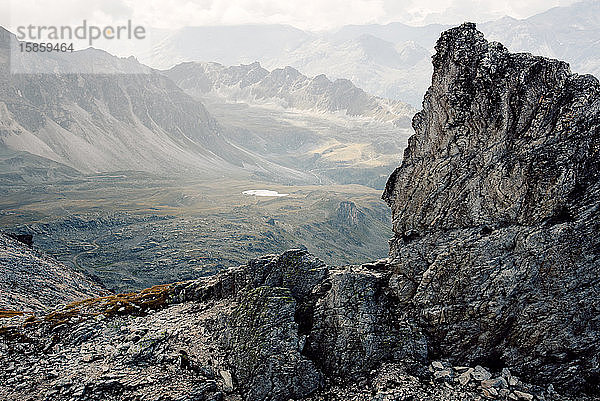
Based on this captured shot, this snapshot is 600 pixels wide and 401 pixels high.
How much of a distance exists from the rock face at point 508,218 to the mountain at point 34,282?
159 feet

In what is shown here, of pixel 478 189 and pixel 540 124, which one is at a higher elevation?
pixel 540 124

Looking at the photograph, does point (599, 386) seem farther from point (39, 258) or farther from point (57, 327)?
point (39, 258)

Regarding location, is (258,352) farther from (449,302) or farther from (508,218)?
(508,218)

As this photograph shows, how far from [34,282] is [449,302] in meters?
64.0

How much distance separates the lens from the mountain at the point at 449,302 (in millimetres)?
23906

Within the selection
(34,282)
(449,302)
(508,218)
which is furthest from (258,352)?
(34,282)

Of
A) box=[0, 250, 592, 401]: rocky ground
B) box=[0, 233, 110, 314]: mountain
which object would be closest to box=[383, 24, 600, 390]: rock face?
box=[0, 250, 592, 401]: rocky ground

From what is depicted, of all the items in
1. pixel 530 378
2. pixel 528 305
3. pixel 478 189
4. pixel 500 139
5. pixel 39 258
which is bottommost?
pixel 39 258

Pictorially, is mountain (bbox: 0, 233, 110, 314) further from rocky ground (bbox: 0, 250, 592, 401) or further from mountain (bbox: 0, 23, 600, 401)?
mountain (bbox: 0, 23, 600, 401)

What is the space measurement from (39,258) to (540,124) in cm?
8304

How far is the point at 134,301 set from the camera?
135ft

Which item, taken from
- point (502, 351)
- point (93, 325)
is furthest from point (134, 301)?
point (502, 351)

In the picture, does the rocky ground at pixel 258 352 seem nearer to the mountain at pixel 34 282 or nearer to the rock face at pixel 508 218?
the rock face at pixel 508 218

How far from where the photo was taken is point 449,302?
1063 inches
